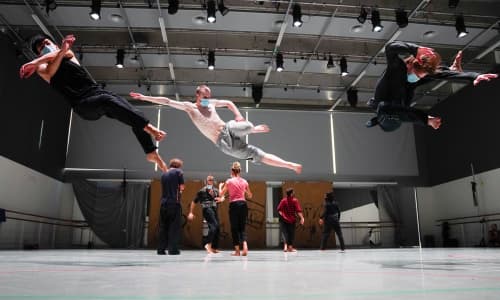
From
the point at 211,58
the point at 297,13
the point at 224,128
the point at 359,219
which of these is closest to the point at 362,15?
the point at 297,13

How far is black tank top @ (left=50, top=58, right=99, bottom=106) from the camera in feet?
12.5

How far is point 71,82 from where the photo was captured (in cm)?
384

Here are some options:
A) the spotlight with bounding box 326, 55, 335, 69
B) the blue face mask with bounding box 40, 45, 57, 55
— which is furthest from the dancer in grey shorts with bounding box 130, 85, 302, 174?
the spotlight with bounding box 326, 55, 335, 69

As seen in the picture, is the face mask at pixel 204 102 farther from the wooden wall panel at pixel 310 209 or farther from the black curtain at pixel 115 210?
the black curtain at pixel 115 210

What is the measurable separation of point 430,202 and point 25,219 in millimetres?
14175

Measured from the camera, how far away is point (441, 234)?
13930 millimetres

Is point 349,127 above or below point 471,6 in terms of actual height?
below

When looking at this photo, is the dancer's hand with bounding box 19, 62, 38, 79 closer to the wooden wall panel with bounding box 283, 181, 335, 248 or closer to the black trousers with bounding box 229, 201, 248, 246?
the black trousers with bounding box 229, 201, 248, 246

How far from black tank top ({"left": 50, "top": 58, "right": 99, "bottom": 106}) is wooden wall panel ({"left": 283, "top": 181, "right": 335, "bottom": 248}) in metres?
10.3

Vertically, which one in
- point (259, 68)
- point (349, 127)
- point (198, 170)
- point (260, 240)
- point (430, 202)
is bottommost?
point (260, 240)

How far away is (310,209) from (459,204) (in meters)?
5.30

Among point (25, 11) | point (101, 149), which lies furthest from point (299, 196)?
point (25, 11)

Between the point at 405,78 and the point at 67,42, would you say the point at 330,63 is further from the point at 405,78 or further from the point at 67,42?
the point at 67,42

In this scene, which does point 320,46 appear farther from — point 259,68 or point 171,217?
point 171,217
